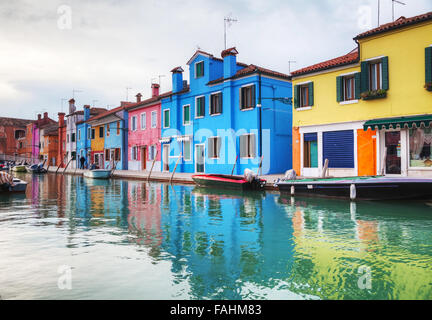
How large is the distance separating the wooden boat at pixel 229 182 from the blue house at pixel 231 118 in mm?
2628

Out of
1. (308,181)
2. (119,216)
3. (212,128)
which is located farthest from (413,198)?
(212,128)

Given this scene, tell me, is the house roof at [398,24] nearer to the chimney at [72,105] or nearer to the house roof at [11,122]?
the chimney at [72,105]

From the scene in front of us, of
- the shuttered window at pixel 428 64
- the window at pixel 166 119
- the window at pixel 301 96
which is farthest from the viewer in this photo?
the window at pixel 166 119

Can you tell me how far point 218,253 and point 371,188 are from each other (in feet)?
29.1

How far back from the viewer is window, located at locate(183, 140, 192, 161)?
28.9 m

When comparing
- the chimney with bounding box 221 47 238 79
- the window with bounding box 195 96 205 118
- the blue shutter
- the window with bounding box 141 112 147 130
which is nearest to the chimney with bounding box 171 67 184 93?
the window with bounding box 195 96 205 118

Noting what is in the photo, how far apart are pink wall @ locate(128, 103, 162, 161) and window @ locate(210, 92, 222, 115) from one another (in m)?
7.15

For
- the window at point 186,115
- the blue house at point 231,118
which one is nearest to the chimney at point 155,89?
the blue house at point 231,118

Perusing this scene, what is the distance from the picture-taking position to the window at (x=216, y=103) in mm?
26125

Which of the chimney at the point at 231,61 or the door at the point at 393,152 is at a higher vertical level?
the chimney at the point at 231,61

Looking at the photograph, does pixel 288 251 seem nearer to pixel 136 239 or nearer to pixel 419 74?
pixel 136 239

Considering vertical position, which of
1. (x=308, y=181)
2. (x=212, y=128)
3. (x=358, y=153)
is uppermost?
(x=212, y=128)

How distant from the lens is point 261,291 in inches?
186
